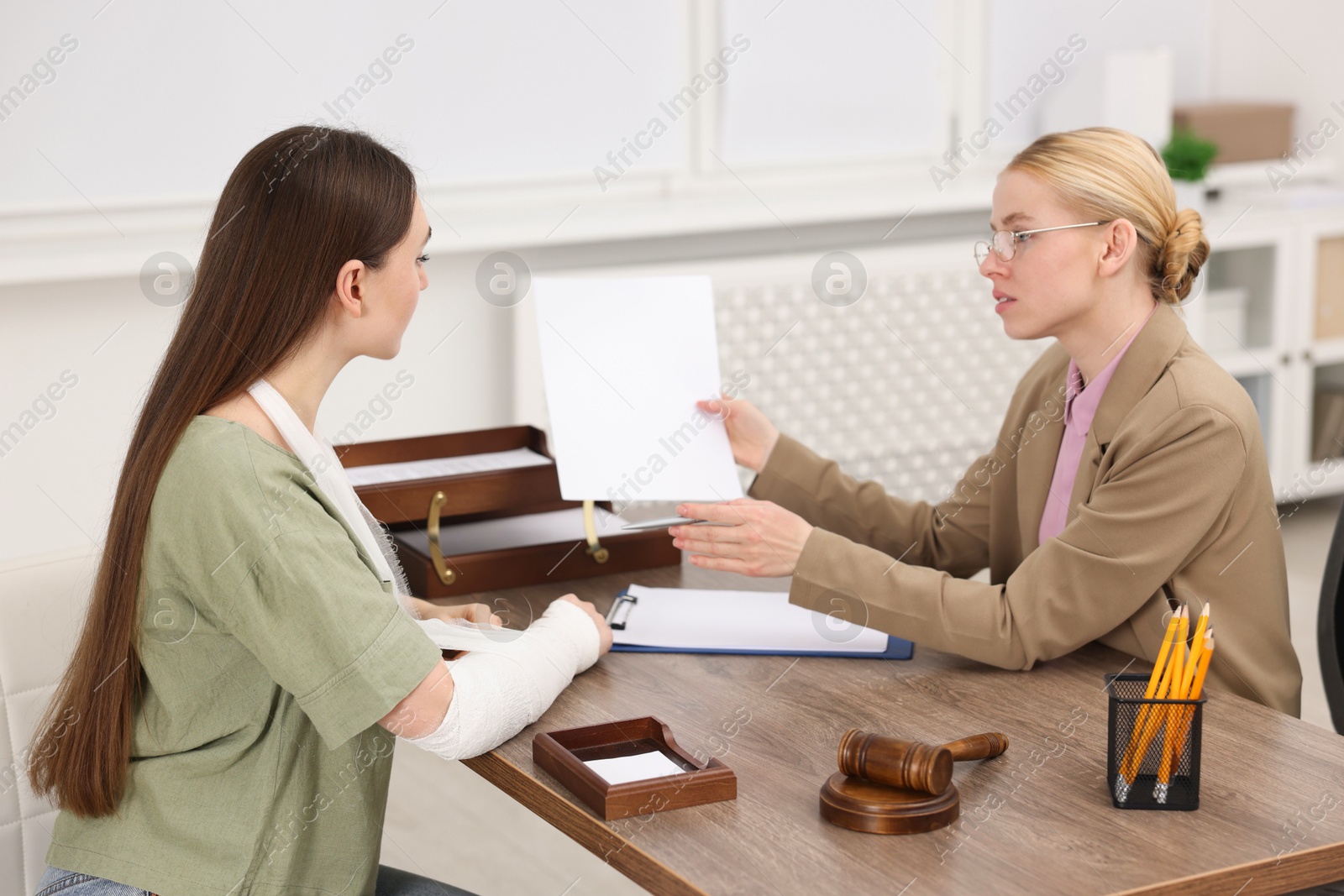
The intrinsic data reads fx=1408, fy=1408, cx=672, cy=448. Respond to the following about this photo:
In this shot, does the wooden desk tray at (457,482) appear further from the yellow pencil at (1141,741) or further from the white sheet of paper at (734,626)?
the yellow pencil at (1141,741)

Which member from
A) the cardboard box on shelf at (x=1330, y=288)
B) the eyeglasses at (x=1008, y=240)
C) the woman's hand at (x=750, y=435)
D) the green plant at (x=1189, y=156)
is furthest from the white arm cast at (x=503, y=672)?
the cardboard box on shelf at (x=1330, y=288)

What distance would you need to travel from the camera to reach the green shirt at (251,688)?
50.7 inches

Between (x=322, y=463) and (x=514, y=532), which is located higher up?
(x=322, y=463)

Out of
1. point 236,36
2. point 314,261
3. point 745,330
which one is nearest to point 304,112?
point 236,36

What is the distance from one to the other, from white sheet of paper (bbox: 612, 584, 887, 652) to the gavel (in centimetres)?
39

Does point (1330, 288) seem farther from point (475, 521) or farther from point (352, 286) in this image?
point (352, 286)

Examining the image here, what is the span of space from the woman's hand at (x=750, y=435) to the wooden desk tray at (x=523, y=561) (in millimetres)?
170

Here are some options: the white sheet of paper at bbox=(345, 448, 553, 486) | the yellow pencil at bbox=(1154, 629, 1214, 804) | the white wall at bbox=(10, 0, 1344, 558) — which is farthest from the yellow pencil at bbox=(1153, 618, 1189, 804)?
the white wall at bbox=(10, 0, 1344, 558)

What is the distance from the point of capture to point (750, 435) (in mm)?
2049

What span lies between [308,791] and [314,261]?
53 centimetres

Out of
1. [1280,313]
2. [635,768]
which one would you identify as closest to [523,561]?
[635,768]

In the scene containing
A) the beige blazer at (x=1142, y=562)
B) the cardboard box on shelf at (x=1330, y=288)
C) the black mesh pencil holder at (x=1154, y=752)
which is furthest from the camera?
the cardboard box on shelf at (x=1330, y=288)

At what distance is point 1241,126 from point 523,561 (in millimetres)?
3471

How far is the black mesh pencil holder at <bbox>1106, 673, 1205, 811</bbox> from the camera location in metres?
1.25
